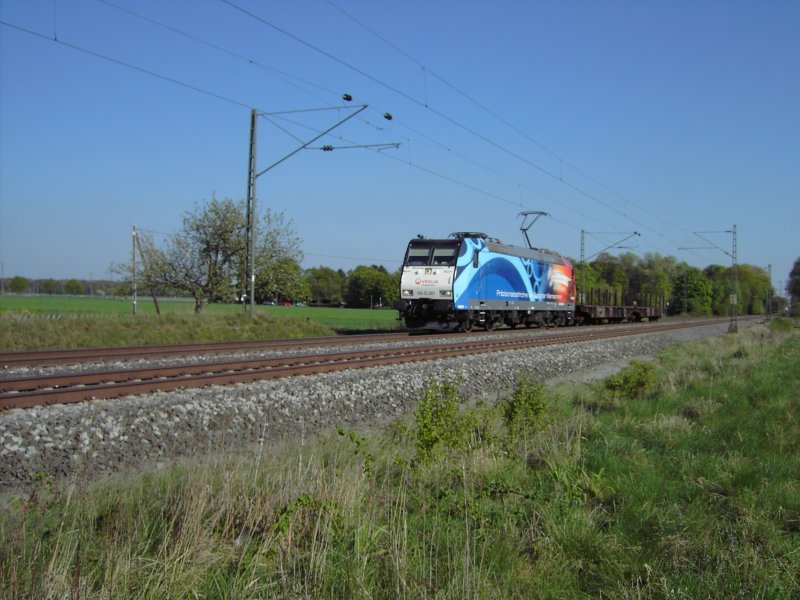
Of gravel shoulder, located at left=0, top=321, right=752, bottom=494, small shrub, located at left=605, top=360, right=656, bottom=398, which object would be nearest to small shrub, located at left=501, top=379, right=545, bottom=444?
gravel shoulder, located at left=0, top=321, right=752, bottom=494

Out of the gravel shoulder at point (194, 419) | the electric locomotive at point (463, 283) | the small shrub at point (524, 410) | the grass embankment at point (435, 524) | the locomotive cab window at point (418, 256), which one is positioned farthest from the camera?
the locomotive cab window at point (418, 256)

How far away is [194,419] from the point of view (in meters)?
8.48

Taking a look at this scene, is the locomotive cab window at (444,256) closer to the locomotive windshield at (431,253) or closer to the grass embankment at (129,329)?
the locomotive windshield at (431,253)

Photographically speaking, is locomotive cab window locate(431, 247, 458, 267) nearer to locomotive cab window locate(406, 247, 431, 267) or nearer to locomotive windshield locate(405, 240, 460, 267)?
locomotive windshield locate(405, 240, 460, 267)

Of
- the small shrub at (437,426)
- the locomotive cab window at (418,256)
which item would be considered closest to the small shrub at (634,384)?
the small shrub at (437,426)

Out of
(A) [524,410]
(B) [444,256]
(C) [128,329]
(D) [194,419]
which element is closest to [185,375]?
(D) [194,419]

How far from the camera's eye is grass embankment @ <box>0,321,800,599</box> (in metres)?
3.88

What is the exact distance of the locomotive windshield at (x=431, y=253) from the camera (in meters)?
26.8

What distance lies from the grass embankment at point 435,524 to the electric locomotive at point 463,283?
1835 centimetres

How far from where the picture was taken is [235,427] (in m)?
8.69

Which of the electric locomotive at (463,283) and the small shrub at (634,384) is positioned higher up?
the electric locomotive at (463,283)

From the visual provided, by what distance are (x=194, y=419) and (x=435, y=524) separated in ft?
15.2

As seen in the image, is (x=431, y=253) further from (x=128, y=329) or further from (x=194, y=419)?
(x=194, y=419)

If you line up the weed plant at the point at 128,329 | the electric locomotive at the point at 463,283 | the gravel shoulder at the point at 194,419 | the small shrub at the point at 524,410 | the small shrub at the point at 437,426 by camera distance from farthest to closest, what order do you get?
the electric locomotive at the point at 463,283 → the weed plant at the point at 128,329 → the small shrub at the point at 524,410 → the small shrub at the point at 437,426 → the gravel shoulder at the point at 194,419
